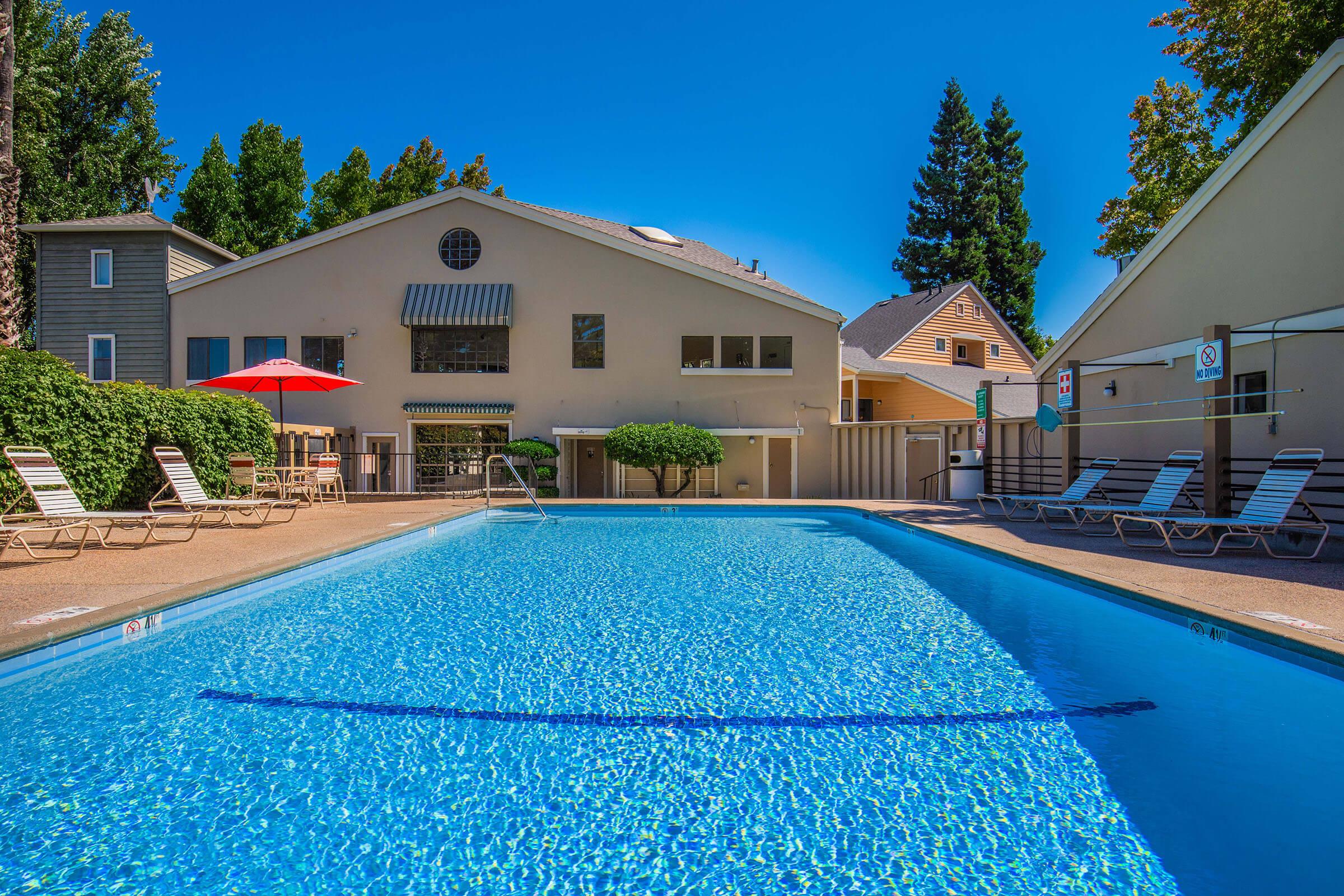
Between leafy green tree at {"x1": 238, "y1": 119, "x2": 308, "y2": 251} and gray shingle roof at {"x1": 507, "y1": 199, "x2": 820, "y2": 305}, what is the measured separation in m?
16.2

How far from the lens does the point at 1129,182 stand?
2205 centimetres

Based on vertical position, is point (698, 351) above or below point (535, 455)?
above

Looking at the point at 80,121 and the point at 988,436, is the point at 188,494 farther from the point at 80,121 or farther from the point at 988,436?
the point at 80,121

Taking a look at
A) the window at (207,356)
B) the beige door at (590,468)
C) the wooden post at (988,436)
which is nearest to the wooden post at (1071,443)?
the wooden post at (988,436)

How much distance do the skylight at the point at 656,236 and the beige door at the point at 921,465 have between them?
1021 centimetres

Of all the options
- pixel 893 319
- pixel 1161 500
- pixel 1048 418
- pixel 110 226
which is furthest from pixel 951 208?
pixel 110 226

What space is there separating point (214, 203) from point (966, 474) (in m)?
30.6

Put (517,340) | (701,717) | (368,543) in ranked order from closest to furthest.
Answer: (701,717) < (368,543) < (517,340)

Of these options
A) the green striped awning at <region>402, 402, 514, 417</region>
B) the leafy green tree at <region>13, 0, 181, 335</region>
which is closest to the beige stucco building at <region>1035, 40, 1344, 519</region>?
the green striped awning at <region>402, 402, 514, 417</region>

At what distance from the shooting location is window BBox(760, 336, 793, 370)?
1942 centimetres

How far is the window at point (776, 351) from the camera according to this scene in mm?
19422

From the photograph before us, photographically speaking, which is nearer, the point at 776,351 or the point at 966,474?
the point at 966,474

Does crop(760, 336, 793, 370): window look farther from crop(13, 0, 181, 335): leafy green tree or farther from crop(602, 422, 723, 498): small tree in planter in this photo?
crop(13, 0, 181, 335): leafy green tree

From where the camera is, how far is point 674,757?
354cm
